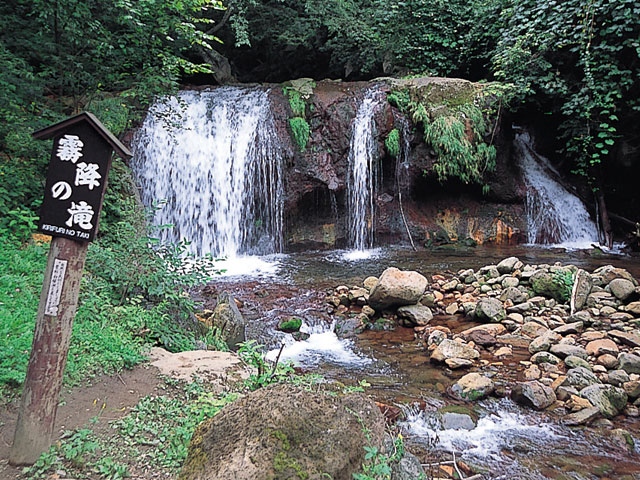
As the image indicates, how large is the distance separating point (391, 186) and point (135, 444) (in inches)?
381

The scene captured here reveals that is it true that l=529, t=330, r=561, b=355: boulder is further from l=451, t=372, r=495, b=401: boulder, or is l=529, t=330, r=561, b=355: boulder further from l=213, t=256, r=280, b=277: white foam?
l=213, t=256, r=280, b=277: white foam

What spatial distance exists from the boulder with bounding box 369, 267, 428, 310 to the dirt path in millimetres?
3603

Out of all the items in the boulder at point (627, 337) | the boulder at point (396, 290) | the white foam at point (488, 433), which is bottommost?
the white foam at point (488, 433)

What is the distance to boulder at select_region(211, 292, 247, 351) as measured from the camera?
18.2 ft

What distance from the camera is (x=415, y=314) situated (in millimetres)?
6438

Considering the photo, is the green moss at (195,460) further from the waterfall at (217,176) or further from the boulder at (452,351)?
the waterfall at (217,176)

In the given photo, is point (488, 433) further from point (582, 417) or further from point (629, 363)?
point (629, 363)

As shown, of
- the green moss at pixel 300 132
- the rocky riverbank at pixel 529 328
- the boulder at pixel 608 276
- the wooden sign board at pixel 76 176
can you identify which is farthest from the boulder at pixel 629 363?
the green moss at pixel 300 132

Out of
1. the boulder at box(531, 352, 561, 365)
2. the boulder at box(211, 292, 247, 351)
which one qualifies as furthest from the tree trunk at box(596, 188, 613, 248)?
the boulder at box(211, 292, 247, 351)

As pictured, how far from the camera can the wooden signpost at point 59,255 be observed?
7.89ft

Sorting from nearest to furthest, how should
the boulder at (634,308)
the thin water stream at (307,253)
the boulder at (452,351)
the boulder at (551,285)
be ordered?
the thin water stream at (307,253) < the boulder at (452,351) < the boulder at (634,308) < the boulder at (551,285)

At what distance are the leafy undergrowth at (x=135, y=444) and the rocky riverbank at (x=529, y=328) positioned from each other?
2.64 m

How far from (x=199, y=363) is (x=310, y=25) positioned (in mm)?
12709

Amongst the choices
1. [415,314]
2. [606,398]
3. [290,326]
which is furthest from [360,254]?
[606,398]
